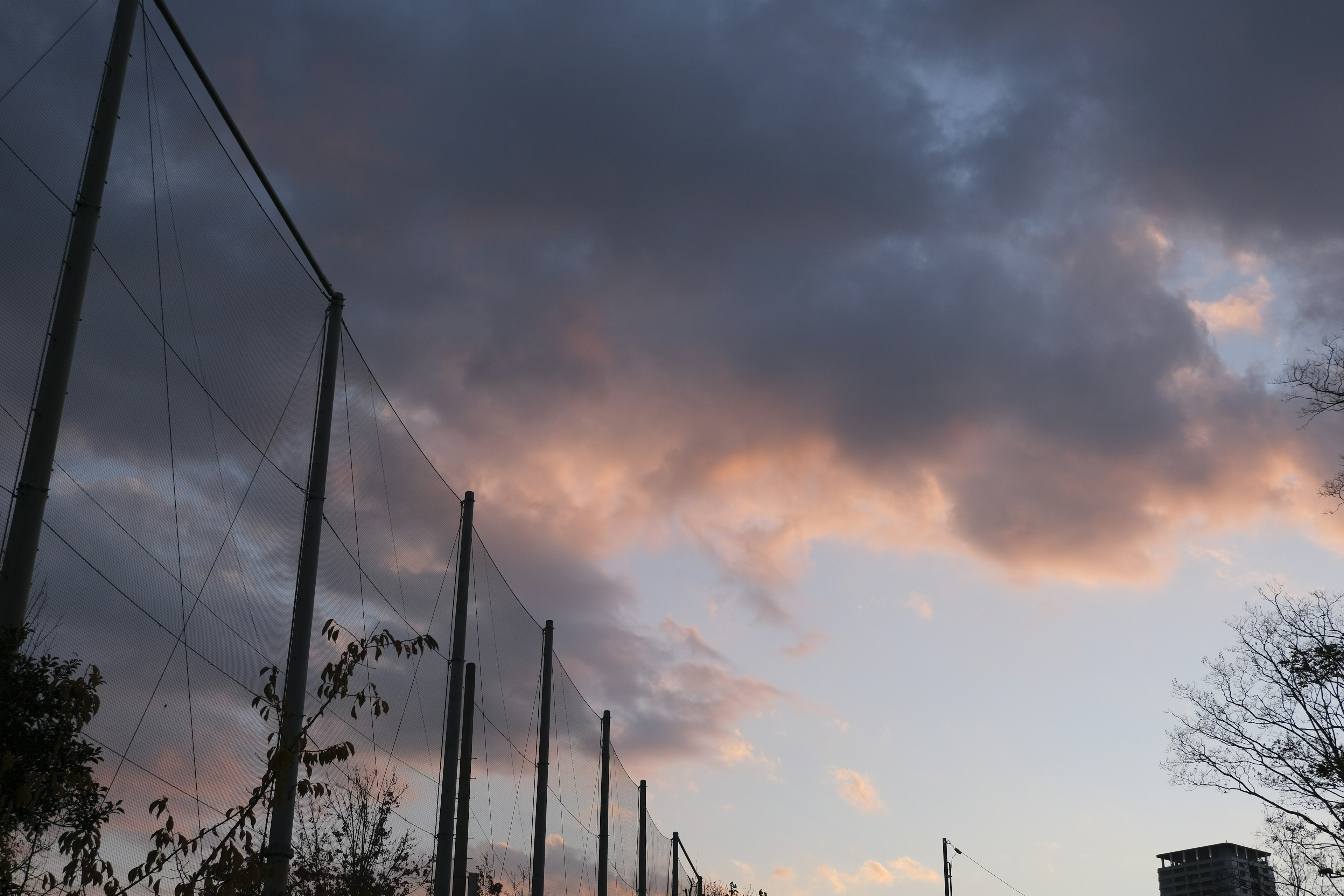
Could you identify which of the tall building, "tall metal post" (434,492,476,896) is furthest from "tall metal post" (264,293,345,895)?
the tall building

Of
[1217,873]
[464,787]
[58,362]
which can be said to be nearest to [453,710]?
[464,787]

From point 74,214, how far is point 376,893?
2052 centimetres

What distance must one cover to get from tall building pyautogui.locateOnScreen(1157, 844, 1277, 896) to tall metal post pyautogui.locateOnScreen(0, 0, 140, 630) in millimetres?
44215

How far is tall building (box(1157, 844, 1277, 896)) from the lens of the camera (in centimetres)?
4441

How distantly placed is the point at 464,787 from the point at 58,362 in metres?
17.8

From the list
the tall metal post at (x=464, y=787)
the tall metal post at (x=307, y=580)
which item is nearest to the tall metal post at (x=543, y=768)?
the tall metal post at (x=464, y=787)

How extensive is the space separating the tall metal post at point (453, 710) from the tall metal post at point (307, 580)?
8.16 meters

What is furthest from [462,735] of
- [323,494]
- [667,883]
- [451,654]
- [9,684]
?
[667,883]

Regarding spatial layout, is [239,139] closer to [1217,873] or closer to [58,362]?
[58,362]

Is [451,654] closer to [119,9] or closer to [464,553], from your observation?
[464,553]

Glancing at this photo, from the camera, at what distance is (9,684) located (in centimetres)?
854

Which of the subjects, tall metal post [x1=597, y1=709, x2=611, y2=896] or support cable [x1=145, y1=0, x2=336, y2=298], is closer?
support cable [x1=145, y1=0, x2=336, y2=298]

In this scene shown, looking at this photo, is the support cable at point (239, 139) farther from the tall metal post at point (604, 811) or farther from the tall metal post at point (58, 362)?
the tall metal post at point (604, 811)

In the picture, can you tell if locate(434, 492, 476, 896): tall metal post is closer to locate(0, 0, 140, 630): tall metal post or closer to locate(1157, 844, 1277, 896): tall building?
locate(0, 0, 140, 630): tall metal post
